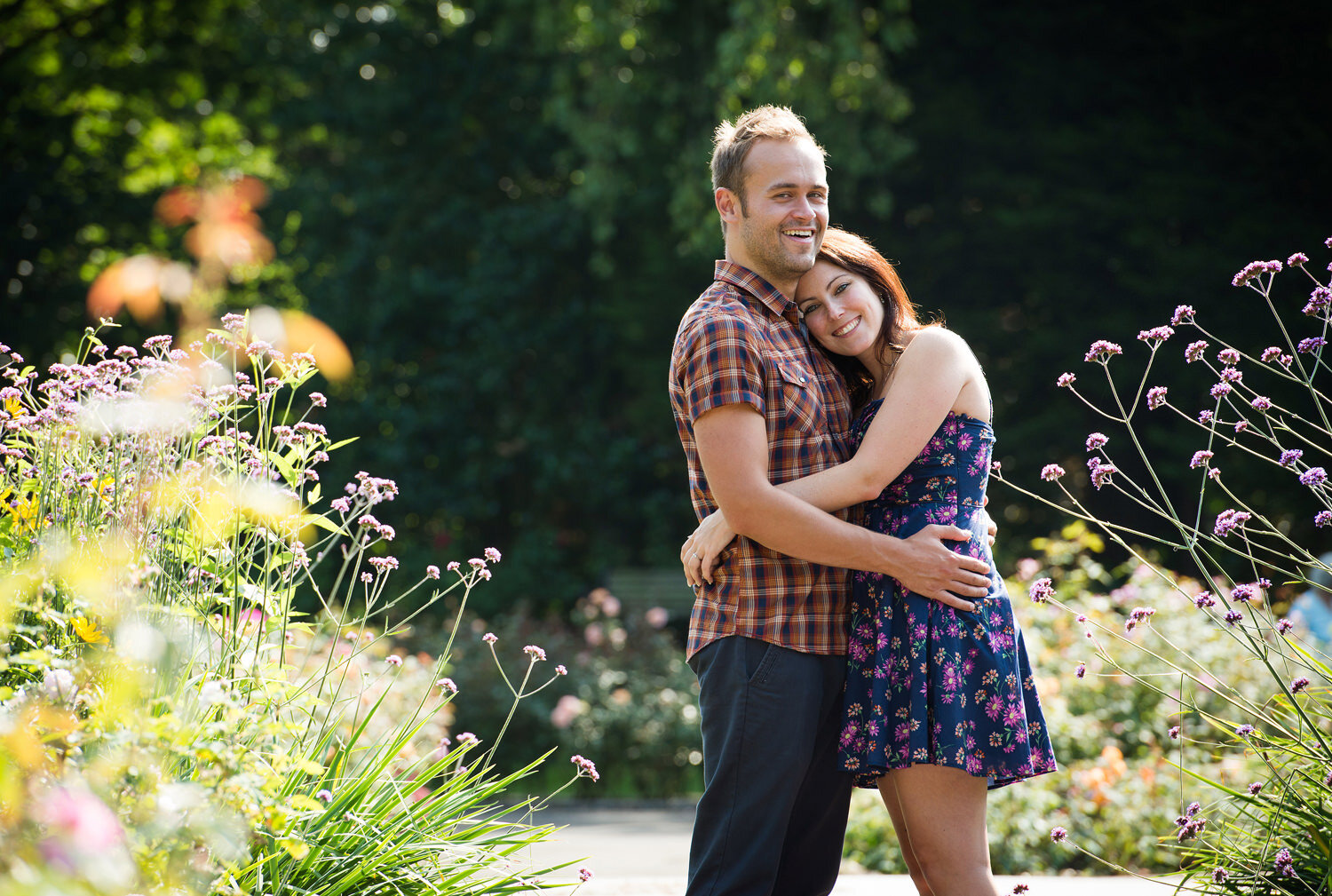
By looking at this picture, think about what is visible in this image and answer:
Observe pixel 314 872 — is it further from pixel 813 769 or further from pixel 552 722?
pixel 552 722

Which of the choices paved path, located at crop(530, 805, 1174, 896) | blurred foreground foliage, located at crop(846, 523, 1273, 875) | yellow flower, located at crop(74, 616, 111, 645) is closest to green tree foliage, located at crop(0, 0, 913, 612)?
paved path, located at crop(530, 805, 1174, 896)

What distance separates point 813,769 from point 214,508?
4.85 feet

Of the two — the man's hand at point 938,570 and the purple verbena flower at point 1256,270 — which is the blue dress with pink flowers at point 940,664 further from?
the purple verbena flower at point 1256,270

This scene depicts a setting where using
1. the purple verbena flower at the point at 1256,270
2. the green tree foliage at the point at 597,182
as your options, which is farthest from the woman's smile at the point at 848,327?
the green tree foliage at the point at 597,182

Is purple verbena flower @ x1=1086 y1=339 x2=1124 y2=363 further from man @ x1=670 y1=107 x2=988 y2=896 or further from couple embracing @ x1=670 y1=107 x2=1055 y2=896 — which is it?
man @ x1=670 y1=107 x2=988 y2=896

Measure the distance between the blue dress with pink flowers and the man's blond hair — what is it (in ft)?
2.05

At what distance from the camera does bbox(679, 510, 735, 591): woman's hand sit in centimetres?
243

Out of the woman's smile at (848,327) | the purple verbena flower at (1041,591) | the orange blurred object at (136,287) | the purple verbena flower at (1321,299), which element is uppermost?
the orange blurred object at (136,287)

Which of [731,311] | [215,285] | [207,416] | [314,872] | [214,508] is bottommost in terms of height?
[314,872]

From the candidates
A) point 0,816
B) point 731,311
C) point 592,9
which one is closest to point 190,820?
point 0,816

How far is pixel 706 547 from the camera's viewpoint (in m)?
2.46

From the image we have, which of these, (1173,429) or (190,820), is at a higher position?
(1173,429)

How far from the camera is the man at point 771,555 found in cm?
232

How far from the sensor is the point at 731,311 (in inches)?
97.1
